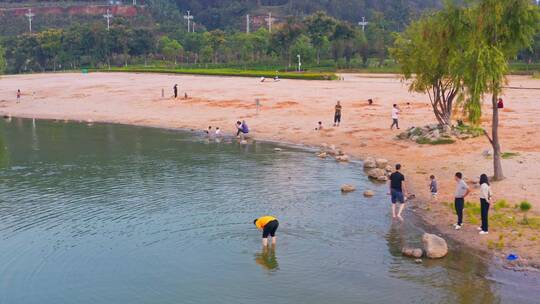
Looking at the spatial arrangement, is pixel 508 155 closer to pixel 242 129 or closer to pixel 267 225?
pixel 267 225

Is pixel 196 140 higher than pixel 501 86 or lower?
lower

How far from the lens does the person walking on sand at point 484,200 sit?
21.7 meters

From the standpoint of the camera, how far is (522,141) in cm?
3900

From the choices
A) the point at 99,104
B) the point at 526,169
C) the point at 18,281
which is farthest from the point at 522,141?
the point at 99,104

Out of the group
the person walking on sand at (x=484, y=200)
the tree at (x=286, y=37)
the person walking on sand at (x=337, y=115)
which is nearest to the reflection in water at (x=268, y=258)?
the person walking on sand at (x=484, y=200)

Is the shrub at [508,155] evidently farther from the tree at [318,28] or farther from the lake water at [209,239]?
the tree at [318,28]

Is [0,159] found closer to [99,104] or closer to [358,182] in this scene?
[358,182]

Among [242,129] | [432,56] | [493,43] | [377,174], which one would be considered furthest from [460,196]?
[242,129]

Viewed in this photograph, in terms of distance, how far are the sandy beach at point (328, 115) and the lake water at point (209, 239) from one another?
118 inches

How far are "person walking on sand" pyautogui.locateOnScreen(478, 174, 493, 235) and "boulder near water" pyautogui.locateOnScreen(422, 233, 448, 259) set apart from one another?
79.9 inches

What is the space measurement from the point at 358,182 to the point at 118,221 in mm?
12679

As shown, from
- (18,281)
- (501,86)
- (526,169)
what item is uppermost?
(501,86)

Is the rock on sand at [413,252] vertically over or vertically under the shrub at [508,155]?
under

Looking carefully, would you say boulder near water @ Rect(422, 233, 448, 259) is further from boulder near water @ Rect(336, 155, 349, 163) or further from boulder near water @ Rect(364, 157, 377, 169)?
boulder near water @ Rect(336, 155, 349, 163)
